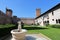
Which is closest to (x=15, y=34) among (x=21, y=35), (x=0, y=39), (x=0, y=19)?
(x=21, y=35)

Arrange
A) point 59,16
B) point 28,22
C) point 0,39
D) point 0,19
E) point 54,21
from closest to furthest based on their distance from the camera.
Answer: point 0,39 → point 0,19 → point 59,16 → point 54,21 → point 28,22

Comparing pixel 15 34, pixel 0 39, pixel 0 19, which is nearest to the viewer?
pixel 15 34

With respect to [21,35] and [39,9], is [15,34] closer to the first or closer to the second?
[21,35]

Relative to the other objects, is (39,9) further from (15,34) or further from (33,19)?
(15,34)

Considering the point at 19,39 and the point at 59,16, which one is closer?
the point at 19,39

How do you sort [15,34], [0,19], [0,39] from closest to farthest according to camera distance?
[15,34]
[0,39]
[0,19]

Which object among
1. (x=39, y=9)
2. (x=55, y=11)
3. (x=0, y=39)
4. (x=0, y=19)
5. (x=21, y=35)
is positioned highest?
(x=39, y=9)

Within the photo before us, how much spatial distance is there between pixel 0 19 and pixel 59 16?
1504cm

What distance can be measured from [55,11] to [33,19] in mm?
26972

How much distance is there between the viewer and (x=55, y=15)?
25953mm

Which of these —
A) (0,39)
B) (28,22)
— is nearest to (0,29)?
(0,39)

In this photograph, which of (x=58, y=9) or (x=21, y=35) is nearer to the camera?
(x=21, y=35)

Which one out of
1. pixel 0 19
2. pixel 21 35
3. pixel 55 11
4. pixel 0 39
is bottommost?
pixel 0 39

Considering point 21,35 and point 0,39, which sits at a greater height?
point 21,35
